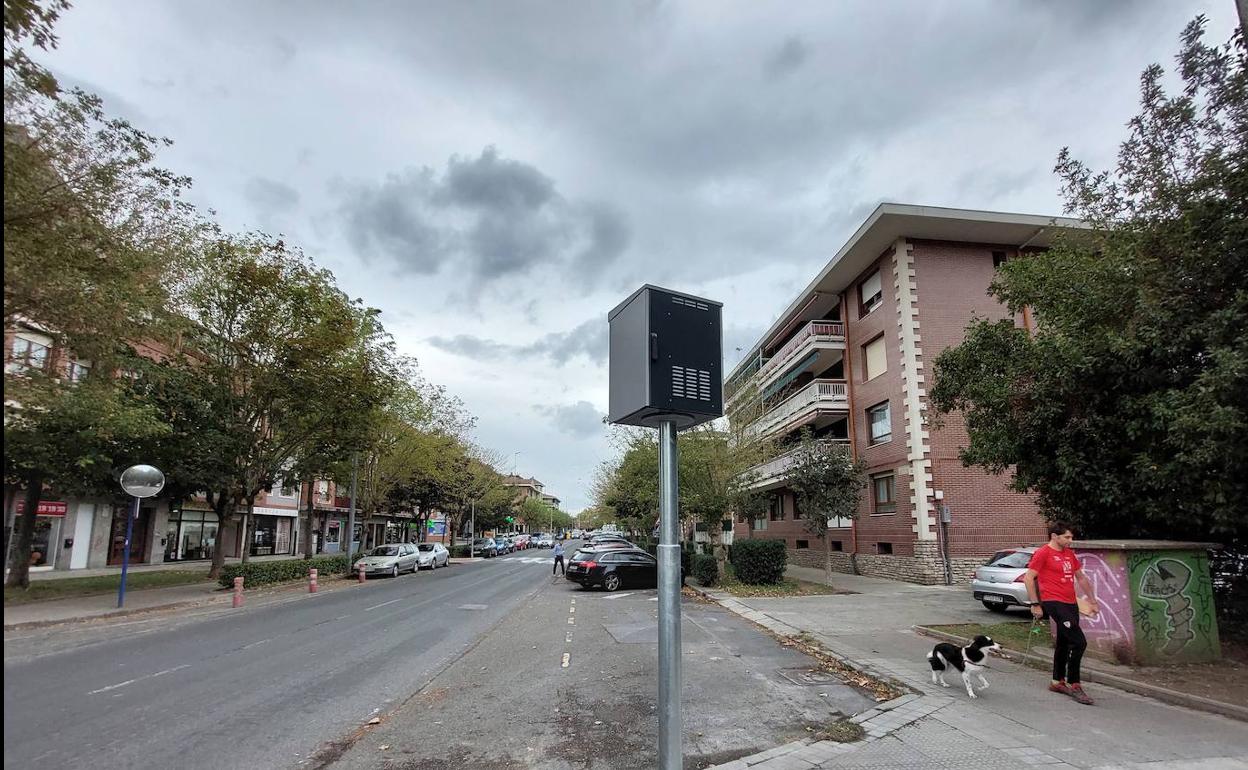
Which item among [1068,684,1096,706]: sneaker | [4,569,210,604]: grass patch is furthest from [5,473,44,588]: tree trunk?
[1068,684,1096,706]: sneaker

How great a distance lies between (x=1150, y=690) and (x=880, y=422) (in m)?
18.4

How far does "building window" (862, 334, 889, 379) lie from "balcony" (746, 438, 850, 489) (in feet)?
9.47

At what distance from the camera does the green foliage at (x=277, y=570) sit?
808 inches

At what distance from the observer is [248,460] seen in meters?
22.2

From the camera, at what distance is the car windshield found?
1405 centimetres

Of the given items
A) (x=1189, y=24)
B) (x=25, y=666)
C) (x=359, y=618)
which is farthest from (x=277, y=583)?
(x=1189, y=24)

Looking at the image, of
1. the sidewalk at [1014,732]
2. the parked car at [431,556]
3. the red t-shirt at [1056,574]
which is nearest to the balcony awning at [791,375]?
the parked car at [431,556]

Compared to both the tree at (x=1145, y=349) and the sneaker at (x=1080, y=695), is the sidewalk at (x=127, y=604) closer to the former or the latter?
the sneaker at (x=1080, y=695)

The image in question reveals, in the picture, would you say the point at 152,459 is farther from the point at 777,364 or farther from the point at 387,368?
the point at 777,364

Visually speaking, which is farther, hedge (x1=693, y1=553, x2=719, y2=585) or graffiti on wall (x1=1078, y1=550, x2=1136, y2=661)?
hedge (x1=693, y1=553, x2=719, y2=585)

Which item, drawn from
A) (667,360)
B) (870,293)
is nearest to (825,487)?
(870,293)

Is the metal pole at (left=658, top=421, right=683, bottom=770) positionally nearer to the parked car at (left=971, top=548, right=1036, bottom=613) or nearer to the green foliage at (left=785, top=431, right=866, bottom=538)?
the parked car at (left=971, top=548, right=1036, bottom=613)

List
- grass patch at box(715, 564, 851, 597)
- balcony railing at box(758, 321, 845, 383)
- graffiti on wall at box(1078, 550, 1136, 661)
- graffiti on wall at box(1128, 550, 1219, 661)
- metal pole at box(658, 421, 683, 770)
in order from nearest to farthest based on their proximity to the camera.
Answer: metal pole at box(658, 421, 683, 770) < graffiti on wall at box(1128, 550, 1219, 661) < graffiti on wall at box(1078, 550, 1136, 661) < grass patch at box(715, 564, 851, 597) < balcony railing at box(758, 321, 845, 383)

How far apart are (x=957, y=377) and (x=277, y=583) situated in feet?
68.4
